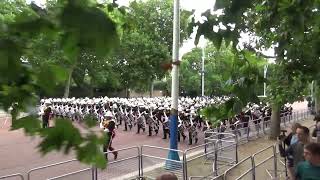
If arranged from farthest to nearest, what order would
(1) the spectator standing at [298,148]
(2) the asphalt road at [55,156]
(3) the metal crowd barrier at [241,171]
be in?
1. (3) the metal crowd barrier at [241,171]
2. (1) the spectator standing at [298,148]
3. (2) the asphalt road at [55,156]

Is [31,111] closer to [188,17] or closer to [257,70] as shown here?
[188,17]

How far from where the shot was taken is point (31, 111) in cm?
136

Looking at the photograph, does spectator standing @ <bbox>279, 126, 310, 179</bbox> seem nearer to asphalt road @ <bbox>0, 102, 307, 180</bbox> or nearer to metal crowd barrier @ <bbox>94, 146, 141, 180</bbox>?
asphalt road @ <bbox>0, 102, 307, 180</bbox>

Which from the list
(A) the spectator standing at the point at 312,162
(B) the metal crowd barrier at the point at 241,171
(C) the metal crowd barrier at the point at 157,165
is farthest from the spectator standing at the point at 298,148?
(C) the metal crowd barrier at the point at 157,165

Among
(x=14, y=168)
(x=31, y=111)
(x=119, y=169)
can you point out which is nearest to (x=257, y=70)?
(x=31, y=111)

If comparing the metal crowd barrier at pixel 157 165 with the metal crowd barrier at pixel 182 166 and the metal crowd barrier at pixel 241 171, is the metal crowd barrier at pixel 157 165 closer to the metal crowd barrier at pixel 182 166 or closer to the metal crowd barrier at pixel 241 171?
the metal crowd barrier at pixel 182 166

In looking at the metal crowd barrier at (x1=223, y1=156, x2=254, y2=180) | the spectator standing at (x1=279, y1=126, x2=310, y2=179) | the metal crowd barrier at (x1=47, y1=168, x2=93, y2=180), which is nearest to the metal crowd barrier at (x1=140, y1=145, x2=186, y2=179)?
the metal crowd barrier at (x1=223, y1=156, x2=254, y2=180)

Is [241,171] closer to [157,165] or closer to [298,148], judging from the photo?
[298,148]

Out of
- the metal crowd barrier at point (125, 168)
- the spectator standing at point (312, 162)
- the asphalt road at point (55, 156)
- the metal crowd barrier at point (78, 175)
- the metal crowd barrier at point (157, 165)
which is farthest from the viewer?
the metal crowd barrier at point (157, 165)

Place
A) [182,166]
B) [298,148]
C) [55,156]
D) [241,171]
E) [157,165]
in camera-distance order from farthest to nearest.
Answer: [157,165] < [182,166] < [241,171] < [298,148] < [55,156]

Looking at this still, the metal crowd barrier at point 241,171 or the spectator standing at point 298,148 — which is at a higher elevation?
the spectator standing at point 298,148

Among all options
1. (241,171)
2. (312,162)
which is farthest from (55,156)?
(241,171)

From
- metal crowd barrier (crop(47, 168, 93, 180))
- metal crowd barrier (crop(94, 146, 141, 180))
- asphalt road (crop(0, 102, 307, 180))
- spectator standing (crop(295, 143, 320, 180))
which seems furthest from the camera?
metal crowd barrier (crop(94, 146, 141, 180))

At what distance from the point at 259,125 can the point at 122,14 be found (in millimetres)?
16508
